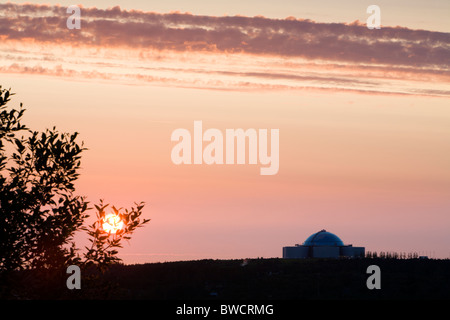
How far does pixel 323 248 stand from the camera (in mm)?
115438

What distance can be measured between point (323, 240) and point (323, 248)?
8.60 ft

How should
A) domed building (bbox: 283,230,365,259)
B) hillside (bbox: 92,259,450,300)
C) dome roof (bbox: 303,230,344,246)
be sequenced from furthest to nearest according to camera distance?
dome roof (bbox: 303,230,344,246) < domed building (bbox: 283,230,365,259) < hillside (bbox: 92,259,450,300)

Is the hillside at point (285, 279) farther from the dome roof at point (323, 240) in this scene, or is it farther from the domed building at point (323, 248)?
the dome roof at point (323, 240)

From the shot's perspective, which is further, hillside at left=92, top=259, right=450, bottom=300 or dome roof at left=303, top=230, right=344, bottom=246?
dome roof at left=303, top=230, right=344, bottom=246

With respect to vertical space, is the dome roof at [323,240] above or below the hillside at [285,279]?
above

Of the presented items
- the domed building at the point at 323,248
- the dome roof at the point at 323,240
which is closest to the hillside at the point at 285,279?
the domed building at the point at 323,248

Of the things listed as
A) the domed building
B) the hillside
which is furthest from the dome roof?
the hillside

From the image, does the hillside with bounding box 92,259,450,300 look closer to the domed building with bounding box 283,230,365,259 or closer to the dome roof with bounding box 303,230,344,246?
the domed building with bounding box 283,230,365,259

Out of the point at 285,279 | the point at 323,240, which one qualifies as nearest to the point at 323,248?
the point at 323,240

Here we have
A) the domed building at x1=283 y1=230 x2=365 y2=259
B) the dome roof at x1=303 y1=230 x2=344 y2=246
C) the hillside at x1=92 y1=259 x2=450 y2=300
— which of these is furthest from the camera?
the dome roof at x1=303 y1=230 x2=344 y2=246

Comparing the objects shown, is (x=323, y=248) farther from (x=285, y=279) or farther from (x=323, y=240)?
(x=285, y=279)

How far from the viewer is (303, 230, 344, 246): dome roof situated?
117250 mm

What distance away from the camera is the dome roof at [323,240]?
385ft

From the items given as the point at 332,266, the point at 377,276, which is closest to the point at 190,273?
the point at 332,266
